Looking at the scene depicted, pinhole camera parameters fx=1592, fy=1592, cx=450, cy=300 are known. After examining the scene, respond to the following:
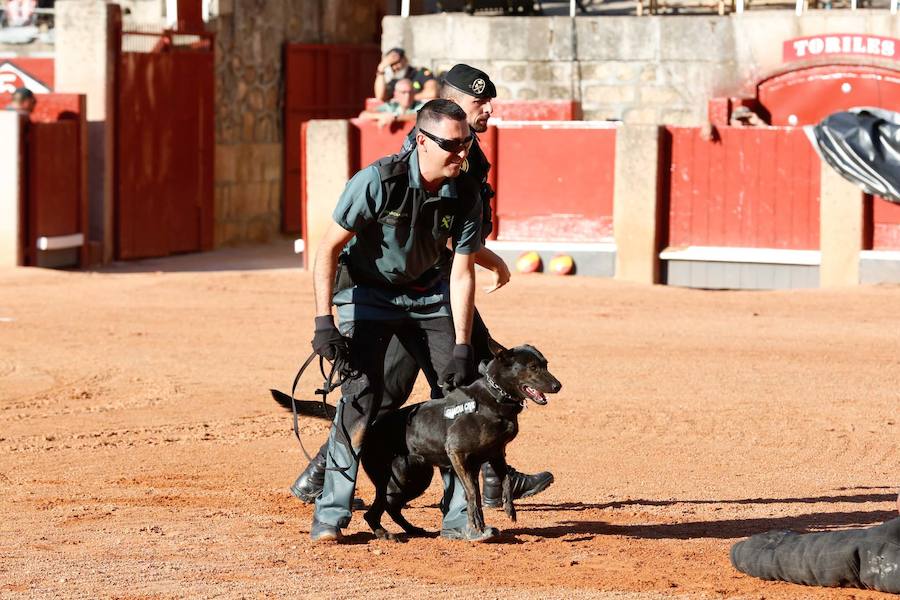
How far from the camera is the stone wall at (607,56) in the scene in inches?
801

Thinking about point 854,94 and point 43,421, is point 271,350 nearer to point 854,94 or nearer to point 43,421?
point 43,421

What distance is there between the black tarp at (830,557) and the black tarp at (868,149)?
164cm

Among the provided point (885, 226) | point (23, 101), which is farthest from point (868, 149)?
point (23, 101)

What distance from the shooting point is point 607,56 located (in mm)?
20984

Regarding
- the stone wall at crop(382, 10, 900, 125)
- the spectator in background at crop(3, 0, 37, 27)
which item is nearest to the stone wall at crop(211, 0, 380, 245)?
the stone wall at crop(382, 10, 900, 125)

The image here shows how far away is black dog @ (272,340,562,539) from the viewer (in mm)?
6180

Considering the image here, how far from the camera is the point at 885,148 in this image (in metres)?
6.63

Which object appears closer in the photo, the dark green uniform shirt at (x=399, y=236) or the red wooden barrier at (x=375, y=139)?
the dark green uniform shirt at (x=399, y=236)

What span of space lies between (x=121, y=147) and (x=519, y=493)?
41.4 feet

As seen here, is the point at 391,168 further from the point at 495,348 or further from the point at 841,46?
the point at 841,46

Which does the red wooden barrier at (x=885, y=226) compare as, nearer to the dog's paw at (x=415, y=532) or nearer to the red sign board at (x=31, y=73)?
the red sign board at (x=31, y=73)

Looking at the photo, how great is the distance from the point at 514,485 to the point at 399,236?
4.50ft

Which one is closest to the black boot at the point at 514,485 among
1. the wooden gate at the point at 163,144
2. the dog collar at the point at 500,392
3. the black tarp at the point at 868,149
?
the dog collar at the point at 500,392

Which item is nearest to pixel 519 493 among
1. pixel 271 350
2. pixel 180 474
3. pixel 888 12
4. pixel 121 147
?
pixel 180 474
